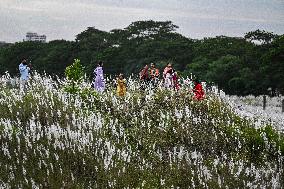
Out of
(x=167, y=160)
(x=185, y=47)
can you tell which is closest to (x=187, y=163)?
(x=167, y=160)

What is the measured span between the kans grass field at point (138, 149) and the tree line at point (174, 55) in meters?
16.5

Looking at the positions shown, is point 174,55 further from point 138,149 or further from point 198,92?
point 138,149

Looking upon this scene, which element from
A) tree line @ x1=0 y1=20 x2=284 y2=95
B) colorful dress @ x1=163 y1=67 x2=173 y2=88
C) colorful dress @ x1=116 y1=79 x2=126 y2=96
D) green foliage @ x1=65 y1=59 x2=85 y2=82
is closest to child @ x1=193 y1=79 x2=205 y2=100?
colorful dress @ x1=163 y1=67 x2=173 y2=88

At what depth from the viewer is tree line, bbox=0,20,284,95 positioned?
119ft

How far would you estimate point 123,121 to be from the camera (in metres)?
12.1

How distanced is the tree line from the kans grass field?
16.5 meters

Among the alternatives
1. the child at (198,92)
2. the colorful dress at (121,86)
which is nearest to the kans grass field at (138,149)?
the child at (198,92)

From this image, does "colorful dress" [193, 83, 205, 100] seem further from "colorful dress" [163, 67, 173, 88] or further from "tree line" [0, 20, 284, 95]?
"tree line" [0, 20, 284, 95]

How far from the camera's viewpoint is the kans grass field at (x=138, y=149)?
305 inches

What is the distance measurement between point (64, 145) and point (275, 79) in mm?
27985

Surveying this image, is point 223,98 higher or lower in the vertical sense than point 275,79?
higher

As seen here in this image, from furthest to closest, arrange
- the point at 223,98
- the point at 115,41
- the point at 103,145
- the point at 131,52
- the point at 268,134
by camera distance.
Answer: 1. the point at 115,41
2. the point at 131,52
3. the point at 223,98
4. the point at 268,134
5. the point at 103,145

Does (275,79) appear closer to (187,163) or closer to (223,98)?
(223,98)

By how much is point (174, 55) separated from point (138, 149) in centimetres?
4419
